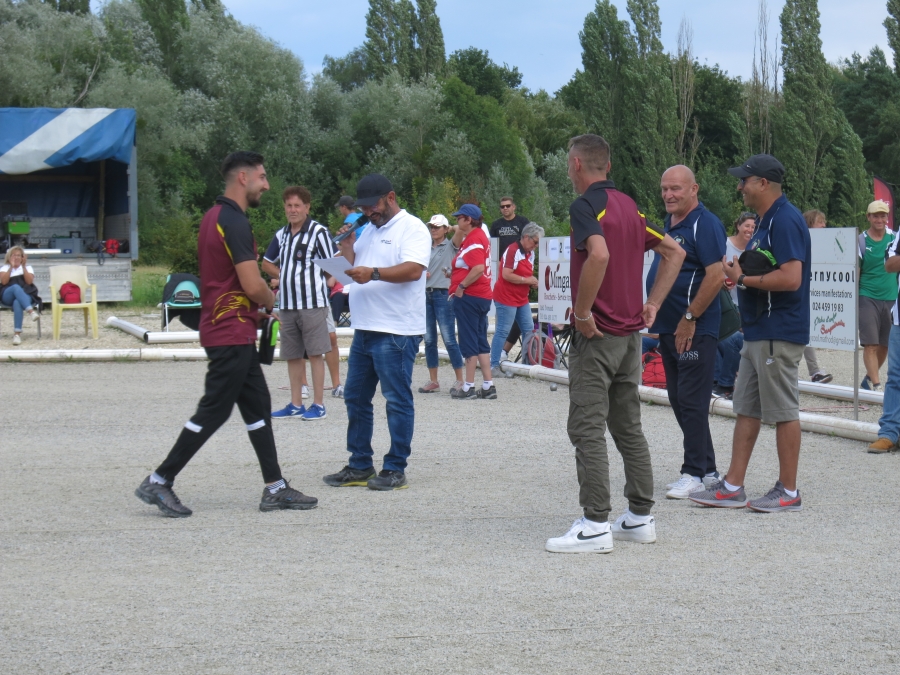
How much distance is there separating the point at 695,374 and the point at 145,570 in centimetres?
Result: 346

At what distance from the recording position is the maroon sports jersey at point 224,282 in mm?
5945

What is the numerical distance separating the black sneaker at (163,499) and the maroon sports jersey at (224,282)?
0.86m

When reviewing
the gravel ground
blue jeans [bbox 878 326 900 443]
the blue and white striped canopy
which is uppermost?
the blue and white striped canopy

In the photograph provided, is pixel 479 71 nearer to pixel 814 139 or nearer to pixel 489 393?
pixel 814 139

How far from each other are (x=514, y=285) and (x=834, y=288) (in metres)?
3.93

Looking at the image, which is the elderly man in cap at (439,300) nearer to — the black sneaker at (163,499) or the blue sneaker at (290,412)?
the blue sneaker at (290,412)

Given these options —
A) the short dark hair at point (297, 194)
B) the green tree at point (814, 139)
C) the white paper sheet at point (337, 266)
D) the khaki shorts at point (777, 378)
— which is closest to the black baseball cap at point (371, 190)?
the white paper sheet at point (337, 266)

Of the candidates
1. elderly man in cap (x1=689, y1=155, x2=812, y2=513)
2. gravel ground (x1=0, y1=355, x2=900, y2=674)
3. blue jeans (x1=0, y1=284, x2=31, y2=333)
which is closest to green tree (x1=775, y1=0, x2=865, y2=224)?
blue jeans (x1=0, y1=284, x2=31, y2=333)

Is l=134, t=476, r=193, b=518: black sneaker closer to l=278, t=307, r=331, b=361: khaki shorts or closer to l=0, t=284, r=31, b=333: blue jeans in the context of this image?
l=278, t=307, r=331, b=361: khaki shorts

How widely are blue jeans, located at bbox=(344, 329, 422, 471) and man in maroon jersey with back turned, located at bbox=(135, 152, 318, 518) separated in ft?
2.75

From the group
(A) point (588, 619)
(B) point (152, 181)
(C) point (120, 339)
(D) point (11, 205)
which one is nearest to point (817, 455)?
(A) point (588, 619)

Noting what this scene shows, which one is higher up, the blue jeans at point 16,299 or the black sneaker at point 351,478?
the blue jeans at point 16,299

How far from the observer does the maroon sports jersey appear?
234 inches

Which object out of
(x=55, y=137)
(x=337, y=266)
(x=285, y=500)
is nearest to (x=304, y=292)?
(x=337, y=266)
